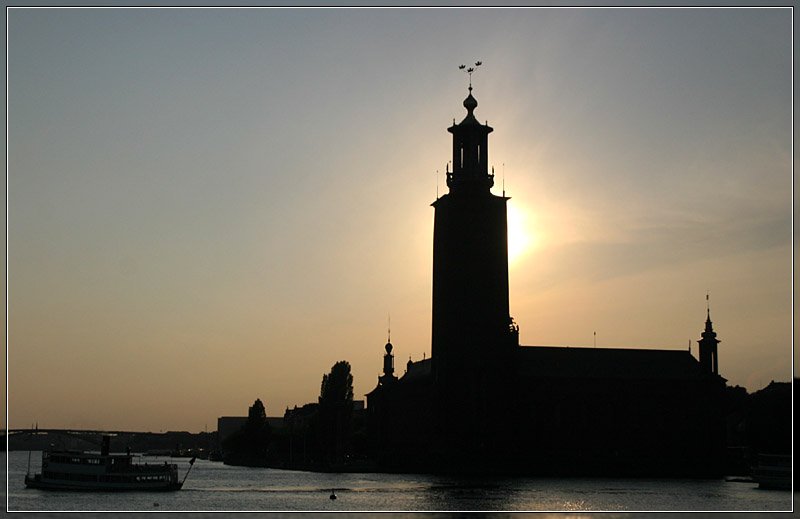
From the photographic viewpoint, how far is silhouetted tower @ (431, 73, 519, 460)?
124 meters

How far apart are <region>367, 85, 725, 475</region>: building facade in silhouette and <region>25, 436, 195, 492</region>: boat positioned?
30.0m

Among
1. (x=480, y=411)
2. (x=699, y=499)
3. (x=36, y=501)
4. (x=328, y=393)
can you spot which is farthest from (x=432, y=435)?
(x=36, y=501)

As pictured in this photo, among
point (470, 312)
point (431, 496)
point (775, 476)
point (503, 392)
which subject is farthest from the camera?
point (503, 392)

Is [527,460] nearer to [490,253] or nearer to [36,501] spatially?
[490,253]

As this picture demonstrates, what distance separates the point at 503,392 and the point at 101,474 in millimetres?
42111

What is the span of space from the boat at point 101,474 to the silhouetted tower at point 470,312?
1216 inches

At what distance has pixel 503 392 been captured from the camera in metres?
126

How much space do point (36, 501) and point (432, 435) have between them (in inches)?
1863

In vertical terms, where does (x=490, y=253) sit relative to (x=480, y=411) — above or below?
above

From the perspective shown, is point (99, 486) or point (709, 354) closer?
point (99, 486)

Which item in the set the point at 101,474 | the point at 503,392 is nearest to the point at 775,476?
the point at 503,392

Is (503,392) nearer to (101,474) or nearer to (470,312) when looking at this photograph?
(470,312)

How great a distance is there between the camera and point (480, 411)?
12488cm

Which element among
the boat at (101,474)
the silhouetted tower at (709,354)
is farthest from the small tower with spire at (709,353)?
the boat at (101,474)
